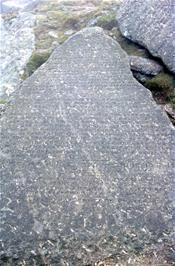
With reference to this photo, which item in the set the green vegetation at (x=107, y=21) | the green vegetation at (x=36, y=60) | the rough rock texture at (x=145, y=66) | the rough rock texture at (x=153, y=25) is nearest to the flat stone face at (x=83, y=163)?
the rough rock texture at (x=145, y=66)

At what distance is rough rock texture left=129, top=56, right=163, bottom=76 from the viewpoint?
6.81m

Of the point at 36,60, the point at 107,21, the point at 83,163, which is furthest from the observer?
the point at 107,21

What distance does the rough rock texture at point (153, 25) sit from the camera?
22.0 ft

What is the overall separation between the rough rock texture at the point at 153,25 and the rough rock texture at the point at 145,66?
0.15 meters

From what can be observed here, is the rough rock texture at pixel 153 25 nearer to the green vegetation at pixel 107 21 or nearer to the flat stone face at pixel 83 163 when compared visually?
the green vegetation at pixel 107 21

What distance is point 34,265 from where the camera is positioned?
207 inches

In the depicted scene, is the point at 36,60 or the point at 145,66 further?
the point at 36,60

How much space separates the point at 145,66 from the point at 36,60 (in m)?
1.82

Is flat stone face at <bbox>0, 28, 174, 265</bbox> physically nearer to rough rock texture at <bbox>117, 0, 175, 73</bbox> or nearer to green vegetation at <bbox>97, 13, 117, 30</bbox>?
rough rock texture at <bbox>117, 0, 175, 73</bbox>

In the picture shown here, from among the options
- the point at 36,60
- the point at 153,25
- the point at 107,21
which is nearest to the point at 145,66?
the point at 153,25

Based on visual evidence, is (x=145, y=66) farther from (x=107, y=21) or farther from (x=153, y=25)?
(x=107, y=21)

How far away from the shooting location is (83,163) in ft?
18.9

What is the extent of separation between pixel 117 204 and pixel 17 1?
8.21m

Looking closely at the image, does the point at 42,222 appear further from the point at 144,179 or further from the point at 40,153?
the point at 144,179
